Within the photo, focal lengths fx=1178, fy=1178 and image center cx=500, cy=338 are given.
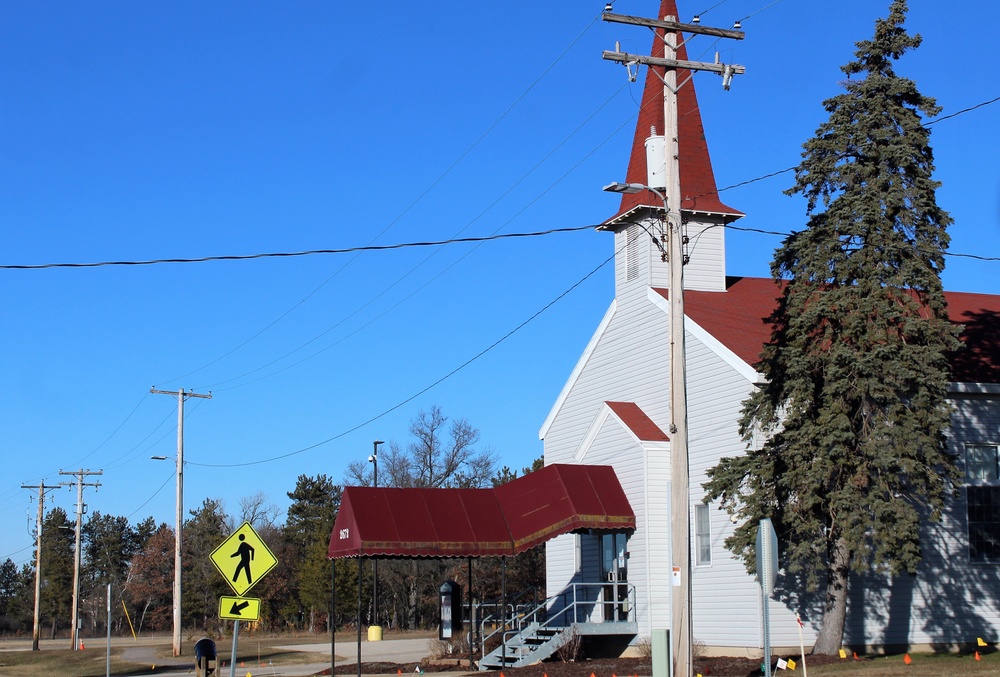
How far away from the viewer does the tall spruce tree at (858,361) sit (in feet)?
71.5

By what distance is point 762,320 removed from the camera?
89.4 feet

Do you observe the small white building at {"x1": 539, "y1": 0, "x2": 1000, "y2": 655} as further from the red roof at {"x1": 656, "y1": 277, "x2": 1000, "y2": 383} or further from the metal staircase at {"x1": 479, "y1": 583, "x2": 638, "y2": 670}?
the metal staircase at {"x1": 479, "y1": 583, "x2": 638, "y2": 670}

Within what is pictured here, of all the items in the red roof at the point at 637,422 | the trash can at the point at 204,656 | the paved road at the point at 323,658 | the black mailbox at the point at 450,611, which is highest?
the red roof at the point at 637,422

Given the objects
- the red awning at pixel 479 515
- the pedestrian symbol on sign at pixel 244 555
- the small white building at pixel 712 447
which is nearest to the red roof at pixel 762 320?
the small white building at pixel 712 447

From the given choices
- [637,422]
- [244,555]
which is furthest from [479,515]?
[244,555]

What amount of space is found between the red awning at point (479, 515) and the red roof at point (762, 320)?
4.58m

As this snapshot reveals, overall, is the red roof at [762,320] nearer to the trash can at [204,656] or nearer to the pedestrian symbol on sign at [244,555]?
the pedestrian symbol on sign at [244,555]

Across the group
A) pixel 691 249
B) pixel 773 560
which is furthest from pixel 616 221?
pixel 773 560

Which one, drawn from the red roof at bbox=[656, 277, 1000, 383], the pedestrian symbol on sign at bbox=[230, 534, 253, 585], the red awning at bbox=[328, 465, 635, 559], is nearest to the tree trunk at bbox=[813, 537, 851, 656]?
the red roof at bbox=[656, 277, 1000, 383]

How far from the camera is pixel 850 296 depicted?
22891 mm

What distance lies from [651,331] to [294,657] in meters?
17.4

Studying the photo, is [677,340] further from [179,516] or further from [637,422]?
[179,516]

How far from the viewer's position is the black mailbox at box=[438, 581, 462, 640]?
33062 millimetres

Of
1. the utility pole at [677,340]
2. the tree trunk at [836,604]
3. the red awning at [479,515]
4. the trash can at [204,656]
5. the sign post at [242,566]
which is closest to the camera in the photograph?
the trash can at [204,656]
